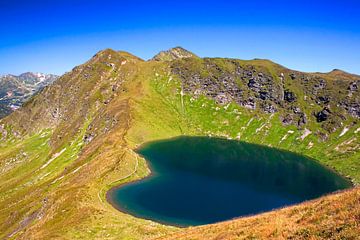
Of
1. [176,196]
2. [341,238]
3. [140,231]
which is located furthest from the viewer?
[176,196]

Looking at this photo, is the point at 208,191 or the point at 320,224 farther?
the point at 208,191

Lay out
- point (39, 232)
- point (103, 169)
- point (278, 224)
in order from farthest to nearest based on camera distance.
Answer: point (103, 169) → point (39, 232) → point (278, 224)

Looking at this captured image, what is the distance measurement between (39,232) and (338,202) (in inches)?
3092

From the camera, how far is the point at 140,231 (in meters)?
75.7

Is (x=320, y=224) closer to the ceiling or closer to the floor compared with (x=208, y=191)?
closer to the ceiling

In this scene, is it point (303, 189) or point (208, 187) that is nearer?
point (208, 187)

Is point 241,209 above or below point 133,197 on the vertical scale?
below

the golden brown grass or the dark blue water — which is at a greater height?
the golden brown grass

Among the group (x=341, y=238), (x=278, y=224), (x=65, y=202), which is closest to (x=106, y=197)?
(x=65, y=202)

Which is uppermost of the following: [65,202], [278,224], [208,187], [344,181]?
[278,224]

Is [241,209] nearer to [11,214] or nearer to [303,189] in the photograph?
[303,189]

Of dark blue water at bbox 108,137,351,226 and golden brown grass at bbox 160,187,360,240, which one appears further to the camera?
dark blue water at bbox 108,137,351,226

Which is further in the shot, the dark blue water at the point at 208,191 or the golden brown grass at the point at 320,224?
the dark blue water at the point at 208,191

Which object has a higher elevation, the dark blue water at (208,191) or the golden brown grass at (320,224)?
the golden brown grass at (320,224)
